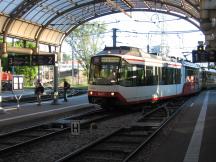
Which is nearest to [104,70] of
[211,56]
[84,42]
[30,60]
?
[30,60]

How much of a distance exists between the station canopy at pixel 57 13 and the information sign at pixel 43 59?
7104 millimetres

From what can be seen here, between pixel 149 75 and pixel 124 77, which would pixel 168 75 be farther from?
pixel 124 77

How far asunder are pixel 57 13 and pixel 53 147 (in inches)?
1095

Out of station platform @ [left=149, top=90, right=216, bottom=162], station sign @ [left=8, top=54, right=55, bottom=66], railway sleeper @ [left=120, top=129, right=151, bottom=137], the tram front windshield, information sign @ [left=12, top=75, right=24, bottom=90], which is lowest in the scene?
railway sleeper @ [left=120, top=129, right=151, bottom=137]

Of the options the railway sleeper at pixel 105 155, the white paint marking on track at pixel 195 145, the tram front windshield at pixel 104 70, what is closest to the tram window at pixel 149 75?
the tram front windshield at pixel 104 70

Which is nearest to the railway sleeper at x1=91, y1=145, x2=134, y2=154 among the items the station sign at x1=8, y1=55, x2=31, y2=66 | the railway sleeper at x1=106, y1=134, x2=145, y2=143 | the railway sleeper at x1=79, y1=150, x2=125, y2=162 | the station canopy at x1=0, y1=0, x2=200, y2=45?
the railway sleeper at x1=79, y1=150, x2=125, y2=162

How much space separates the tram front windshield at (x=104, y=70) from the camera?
21656mm

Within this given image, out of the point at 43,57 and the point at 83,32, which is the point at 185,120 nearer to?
the point at 43,57

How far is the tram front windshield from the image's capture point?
21656mm

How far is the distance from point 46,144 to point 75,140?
3.59 ft

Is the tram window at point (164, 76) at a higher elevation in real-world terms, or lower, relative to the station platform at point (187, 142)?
higher

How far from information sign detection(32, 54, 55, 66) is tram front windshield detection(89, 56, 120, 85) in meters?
3.60

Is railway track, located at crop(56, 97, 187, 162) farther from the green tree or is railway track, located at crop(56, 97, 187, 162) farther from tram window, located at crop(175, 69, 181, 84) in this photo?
the green tree

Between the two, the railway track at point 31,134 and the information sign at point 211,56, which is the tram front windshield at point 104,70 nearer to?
the railway track at point 31,134
